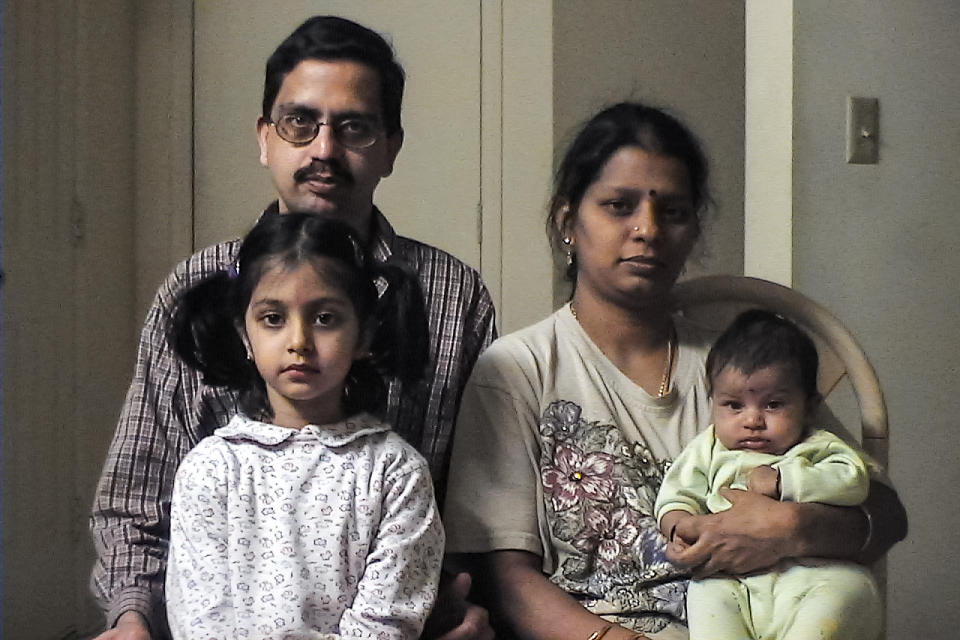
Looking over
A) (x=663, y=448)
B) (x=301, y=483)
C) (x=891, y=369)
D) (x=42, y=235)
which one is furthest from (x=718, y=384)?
(x=42, y=235)

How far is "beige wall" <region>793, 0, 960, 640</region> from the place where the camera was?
1.90m

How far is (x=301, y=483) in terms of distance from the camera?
1175 mm

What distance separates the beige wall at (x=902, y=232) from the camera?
74.8 inches

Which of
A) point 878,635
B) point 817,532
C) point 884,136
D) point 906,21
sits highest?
point 906,21

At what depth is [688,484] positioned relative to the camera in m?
1.26

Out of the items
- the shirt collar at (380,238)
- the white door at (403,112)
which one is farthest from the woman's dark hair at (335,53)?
the white door at (403,112)

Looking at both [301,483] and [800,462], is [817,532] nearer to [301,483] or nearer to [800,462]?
Result: [800,462]

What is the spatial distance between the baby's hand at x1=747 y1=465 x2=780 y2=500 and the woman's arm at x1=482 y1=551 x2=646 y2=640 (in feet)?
0.70

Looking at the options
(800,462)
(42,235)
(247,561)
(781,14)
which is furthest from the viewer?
(42,235)

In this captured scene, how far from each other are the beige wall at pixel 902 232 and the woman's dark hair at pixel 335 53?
2.55 feet

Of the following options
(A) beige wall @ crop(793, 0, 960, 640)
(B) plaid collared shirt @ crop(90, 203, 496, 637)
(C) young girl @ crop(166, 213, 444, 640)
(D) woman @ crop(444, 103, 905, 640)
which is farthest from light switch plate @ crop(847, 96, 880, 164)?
(C) young girl @ crop(166, 213, 444, 640)

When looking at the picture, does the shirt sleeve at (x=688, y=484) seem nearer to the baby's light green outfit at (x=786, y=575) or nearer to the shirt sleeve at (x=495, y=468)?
the baby's light green outfit at (x=786, y=575)

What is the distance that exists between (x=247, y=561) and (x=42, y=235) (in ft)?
3.99

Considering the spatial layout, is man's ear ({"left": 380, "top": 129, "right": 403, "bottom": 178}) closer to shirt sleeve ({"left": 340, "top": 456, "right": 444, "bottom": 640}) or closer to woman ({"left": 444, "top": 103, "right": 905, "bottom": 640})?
woman ({"left": 444, "top": 103, "right": 905, "bottom": 640})
